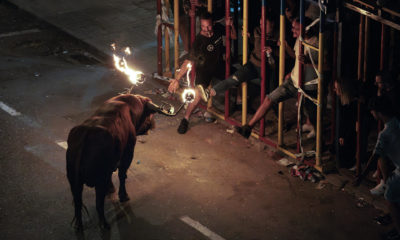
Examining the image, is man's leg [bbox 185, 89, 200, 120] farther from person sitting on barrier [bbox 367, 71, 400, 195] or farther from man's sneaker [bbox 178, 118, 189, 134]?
person sitting on barrier [bbox 367, 71, 400, 195]

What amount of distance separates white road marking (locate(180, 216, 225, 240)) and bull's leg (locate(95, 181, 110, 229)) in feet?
3.41

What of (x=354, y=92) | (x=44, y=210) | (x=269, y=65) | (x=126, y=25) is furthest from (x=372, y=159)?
(x=126, y=25)

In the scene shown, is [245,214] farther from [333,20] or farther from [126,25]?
[126,25]

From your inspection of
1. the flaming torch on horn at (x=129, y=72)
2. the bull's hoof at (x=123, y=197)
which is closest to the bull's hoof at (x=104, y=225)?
the bull's hoof at (x=123, y=197)

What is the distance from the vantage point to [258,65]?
10648 millimetres

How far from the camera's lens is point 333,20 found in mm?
9148

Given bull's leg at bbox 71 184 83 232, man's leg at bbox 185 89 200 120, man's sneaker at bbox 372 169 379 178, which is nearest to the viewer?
bull's leg at bbox 71 184 83 232

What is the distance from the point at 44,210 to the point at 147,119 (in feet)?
6.26

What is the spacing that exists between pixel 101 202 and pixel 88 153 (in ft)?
2.47

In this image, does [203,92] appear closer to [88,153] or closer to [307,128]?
[307,128]

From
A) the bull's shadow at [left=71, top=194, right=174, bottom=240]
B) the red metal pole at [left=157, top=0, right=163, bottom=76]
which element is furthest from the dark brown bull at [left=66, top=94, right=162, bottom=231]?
the red metal pole at [left=157, top=0, right=163, bottom=76]

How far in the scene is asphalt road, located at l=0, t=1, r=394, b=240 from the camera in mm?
8836

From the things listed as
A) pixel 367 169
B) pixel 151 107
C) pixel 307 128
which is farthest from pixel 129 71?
pixel 367 169

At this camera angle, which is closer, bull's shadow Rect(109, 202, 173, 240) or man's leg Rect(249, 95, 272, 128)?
bull's shadow Rect(109, 202, 173, 240)
